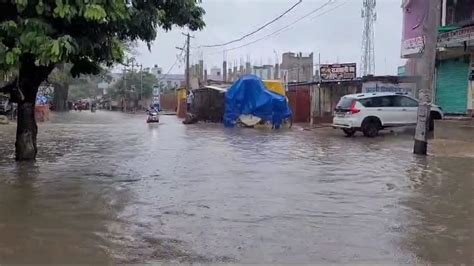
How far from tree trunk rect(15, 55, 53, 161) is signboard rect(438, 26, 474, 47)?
14.5 m

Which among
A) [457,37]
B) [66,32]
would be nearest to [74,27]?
[66,32]

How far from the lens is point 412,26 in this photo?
2988 cm

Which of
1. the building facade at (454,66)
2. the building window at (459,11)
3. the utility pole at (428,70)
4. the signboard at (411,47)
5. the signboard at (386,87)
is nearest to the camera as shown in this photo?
the utility pole at (428,70)

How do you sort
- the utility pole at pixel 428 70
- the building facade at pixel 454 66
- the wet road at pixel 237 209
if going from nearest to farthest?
the wet road at pixel 237 209 → the utility pole at pixel 428 70 → the building facade at pixel 454 66

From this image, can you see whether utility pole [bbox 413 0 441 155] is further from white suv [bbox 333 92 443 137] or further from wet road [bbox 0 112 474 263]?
white suv [bbox 333 92 443 137]

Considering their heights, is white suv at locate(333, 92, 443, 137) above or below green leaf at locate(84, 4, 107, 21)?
below

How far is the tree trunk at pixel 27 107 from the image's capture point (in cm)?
1179

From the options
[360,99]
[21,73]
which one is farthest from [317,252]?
[360,99]

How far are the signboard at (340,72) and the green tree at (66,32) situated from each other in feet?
62.0

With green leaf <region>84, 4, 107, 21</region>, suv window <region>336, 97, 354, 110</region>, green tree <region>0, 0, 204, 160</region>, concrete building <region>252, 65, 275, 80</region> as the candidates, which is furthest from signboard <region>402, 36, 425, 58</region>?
concrete building <region>252, 65, 275, 80</region>

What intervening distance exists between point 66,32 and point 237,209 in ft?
14.7

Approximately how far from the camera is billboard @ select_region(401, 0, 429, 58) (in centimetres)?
2781

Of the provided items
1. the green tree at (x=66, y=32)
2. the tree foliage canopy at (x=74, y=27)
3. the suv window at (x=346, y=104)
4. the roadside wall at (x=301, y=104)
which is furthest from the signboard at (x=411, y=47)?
the tree foliage canopy at (x=74, y=27)

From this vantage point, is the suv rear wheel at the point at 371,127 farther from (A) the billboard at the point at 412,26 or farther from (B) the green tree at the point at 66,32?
(B) the green tree at the point at 66,32
